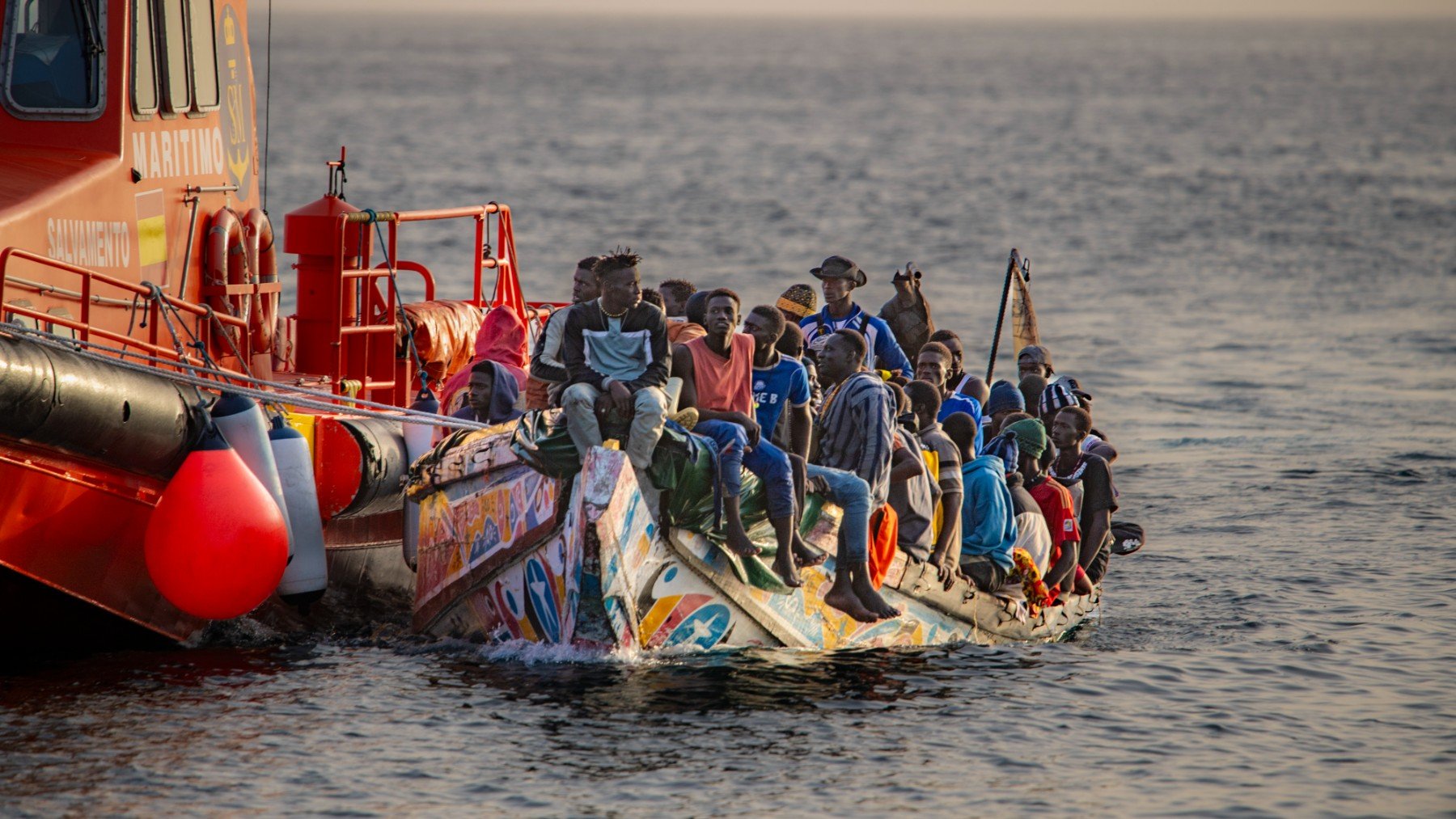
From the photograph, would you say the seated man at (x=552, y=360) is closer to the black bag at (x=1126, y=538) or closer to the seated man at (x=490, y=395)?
the seated man at (x=490, y=395)

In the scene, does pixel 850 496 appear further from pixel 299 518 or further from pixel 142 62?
pixel 142 62

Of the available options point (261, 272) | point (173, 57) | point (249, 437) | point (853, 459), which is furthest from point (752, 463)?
point (173, 57)

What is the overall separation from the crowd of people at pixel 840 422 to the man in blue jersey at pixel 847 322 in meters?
0.01

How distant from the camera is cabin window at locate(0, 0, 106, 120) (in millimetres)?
11430

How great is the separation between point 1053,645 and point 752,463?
10.3ft

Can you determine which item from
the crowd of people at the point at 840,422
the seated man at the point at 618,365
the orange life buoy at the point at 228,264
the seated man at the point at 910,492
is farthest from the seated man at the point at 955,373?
the orange life buoy at the point at 228,264

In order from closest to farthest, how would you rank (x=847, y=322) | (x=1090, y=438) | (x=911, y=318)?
(x=847, y=322) < (x=1090, y=438) < (x=911, y=318)

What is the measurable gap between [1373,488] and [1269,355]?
936 cm

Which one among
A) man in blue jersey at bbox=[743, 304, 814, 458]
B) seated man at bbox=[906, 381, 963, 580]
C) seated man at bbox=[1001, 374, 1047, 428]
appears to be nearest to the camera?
man in blue jersey at bbox=[743, 304, 814, 458]

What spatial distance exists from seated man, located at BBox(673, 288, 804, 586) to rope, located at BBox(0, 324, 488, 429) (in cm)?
147

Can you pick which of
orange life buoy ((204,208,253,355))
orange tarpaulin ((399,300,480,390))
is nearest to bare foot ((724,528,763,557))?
orange life buoy ((204,208,253,355))

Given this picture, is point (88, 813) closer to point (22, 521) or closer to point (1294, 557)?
point (22, 521)

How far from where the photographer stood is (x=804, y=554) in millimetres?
11109

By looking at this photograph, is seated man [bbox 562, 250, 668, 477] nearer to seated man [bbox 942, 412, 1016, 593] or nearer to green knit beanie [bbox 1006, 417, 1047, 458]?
seated man [bbox 942, 412, 1016, 593]
